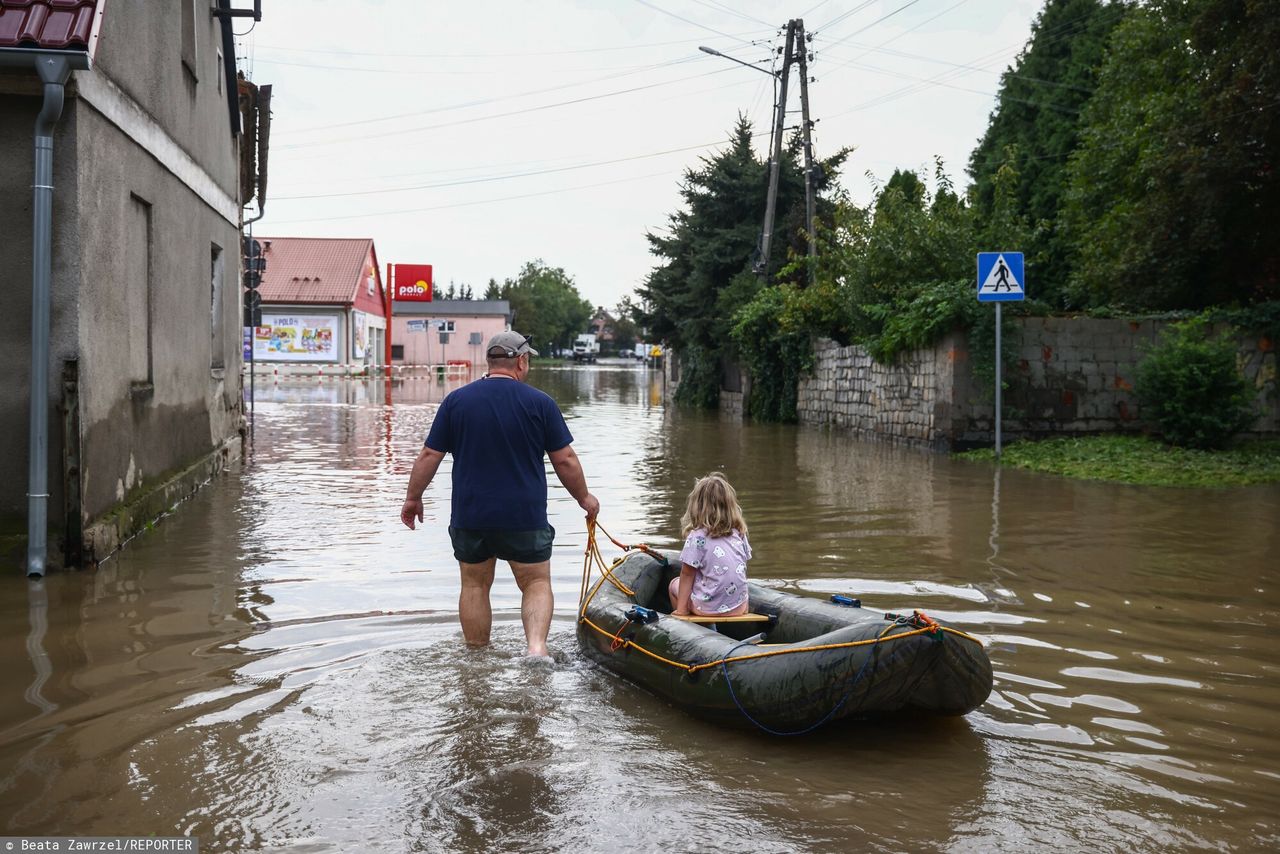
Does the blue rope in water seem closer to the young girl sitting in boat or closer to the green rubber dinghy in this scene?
the green rubber dinghy

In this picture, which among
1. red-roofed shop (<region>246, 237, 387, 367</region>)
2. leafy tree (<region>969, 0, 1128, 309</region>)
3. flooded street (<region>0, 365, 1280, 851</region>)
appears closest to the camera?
flooded street (<region>0, 365, 1280, 851</region>)

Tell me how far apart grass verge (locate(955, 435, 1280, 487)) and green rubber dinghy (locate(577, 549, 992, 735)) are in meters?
10.1

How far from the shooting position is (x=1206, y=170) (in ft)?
64.1

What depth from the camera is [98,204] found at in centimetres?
894

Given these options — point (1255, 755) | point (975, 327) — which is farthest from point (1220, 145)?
point (1255, 755)

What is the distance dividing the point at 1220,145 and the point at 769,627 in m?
16.9

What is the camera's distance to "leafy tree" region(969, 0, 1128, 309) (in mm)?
39062

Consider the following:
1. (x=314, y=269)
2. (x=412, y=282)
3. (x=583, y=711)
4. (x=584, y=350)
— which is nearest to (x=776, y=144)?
(x=583, y=711)

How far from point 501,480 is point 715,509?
1155 millimetres

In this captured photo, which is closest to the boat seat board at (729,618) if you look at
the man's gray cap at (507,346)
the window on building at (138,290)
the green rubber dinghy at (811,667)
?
the green rubber dinghy at (811,667)

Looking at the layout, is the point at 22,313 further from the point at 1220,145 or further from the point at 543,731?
the point at 1220,145

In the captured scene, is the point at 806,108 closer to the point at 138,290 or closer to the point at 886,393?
the point at 886,393

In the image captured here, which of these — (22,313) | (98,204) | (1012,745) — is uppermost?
(98,204)

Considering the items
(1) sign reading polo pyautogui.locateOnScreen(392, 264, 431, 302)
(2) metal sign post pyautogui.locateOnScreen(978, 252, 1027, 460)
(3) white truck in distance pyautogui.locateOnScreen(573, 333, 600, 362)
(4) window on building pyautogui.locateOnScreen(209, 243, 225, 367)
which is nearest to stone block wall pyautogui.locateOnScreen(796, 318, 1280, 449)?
(2) metal sign post pyautogui.locateOnScreen(978, 252, 1027, 460)
